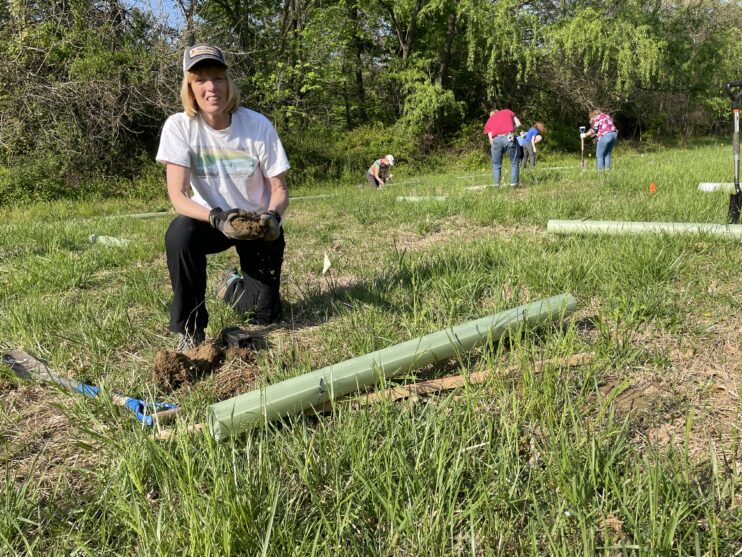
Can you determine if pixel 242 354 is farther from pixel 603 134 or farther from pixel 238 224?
pixel 603 134

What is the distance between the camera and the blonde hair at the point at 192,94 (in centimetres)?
257

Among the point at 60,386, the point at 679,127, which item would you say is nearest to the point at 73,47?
the point at 60,386

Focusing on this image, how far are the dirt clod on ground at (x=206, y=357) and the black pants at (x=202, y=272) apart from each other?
30 centimetres

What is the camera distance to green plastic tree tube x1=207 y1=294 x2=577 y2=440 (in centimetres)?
160

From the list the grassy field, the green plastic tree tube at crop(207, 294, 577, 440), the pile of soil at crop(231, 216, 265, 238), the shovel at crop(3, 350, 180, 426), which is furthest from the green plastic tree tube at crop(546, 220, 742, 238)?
the shovel at crop(3, 350, 180, 426)

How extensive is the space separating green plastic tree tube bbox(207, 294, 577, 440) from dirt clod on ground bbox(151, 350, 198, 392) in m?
0.54

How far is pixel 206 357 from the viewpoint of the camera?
222 cm

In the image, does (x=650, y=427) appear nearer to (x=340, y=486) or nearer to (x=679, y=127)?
(x=340, y=486)

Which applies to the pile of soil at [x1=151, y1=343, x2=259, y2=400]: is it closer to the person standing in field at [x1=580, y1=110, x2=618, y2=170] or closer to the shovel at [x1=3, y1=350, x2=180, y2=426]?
the shovel at [x1=3, y1=350, x2=180, y2=426]

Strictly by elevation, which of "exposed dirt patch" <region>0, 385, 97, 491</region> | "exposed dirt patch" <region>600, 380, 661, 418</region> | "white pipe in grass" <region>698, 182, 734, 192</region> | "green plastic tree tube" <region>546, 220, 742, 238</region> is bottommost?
"exposed dirt patch" <region>600, 380, 661, 418</region>

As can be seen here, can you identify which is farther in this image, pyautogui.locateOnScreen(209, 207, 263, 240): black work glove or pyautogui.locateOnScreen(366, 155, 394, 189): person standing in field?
pyautogui.locateOnScreen(366, 155, 394, 189): person standing in field

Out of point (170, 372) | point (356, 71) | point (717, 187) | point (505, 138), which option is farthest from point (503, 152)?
point (356, 71)

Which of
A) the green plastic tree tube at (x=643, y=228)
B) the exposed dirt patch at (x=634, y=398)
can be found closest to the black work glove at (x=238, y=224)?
the exposed dirt patch at (x=634, y=398)

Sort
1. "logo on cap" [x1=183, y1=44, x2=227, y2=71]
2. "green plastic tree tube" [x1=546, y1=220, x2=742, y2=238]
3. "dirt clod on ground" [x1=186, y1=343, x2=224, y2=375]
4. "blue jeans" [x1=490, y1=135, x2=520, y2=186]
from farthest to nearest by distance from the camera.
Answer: "blue jeans" [x1=490, y1=135, x2=520, y2=186] → "green plastic tree tube" [x1=546, y1=220, x2=742, y2=238] → "logo on cap" [x1=183, y1=44, x2=227, y2=71] → "dirt clod on ground" [x1=186, y1=343, x2=224, y2=375]
